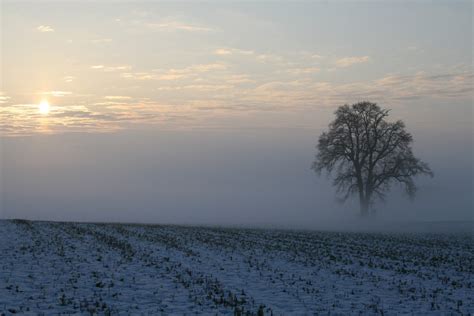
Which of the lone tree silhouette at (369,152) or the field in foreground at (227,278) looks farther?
the lone tree silhouette at (369,152)

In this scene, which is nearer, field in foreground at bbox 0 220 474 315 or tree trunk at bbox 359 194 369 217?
field in foreground at bbox 0 220 474 315

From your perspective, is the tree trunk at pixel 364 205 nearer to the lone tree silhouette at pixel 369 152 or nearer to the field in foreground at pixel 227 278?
the lone tree silhouette at pixel 369 152

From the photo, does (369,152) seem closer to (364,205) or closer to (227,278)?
(364,205)

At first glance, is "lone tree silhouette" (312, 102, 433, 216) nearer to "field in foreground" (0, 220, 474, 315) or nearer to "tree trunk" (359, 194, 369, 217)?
"tree trunk" (359, 194, 369, 217)

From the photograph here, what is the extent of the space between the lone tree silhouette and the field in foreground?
3185 cm

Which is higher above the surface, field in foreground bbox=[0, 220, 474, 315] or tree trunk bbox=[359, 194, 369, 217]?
tree trunk bbox=[359, 194, 369, 217]

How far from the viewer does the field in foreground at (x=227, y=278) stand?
12.6 m

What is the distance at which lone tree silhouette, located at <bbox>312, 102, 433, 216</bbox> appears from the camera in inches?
2261

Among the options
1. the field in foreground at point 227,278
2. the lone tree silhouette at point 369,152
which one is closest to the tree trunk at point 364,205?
the lone tree silhouette at point 369,152

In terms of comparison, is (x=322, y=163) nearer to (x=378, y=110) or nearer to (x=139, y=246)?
(x=378, y=110)

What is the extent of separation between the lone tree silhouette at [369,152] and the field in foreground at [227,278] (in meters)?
31.9

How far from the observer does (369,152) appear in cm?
5806

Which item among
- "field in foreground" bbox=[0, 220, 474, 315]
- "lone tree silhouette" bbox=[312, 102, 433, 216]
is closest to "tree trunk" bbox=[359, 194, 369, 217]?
"lone tree silhouette" bbox=[312, 102, 433, 216]

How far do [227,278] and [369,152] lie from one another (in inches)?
1770
